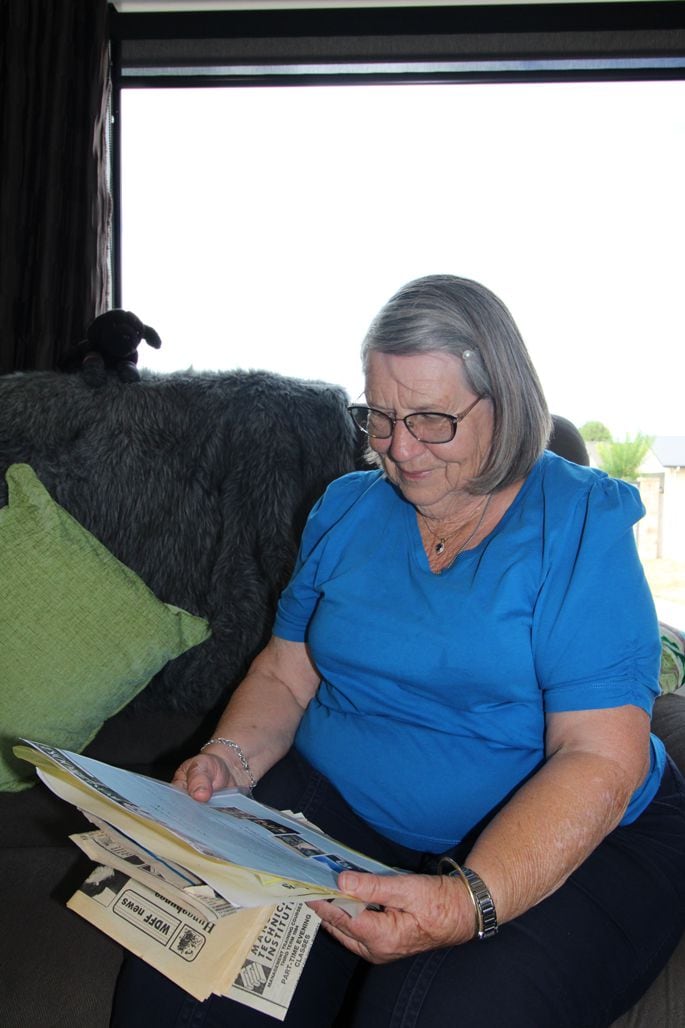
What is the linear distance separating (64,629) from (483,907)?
90 cm

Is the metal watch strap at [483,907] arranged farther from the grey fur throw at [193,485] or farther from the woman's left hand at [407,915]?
the grey fur throw at [193,485]

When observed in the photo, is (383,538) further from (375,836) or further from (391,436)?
(375,836)

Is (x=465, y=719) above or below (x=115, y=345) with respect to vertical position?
below

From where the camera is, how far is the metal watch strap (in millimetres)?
860

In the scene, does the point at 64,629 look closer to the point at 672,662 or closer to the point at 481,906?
the point at 481,906

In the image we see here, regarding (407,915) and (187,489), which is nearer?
(407,915)

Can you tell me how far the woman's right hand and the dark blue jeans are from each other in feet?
0.64

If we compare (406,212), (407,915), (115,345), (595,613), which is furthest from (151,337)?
(407,915)

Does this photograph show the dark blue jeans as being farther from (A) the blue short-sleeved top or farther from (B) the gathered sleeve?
(B) the gathered sleeve

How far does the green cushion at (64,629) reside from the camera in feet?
4.75

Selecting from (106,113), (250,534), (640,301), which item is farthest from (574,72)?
(250,534)

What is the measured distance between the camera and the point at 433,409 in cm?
110

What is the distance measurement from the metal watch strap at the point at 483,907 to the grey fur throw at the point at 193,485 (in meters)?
0.82

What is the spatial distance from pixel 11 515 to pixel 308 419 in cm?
58
